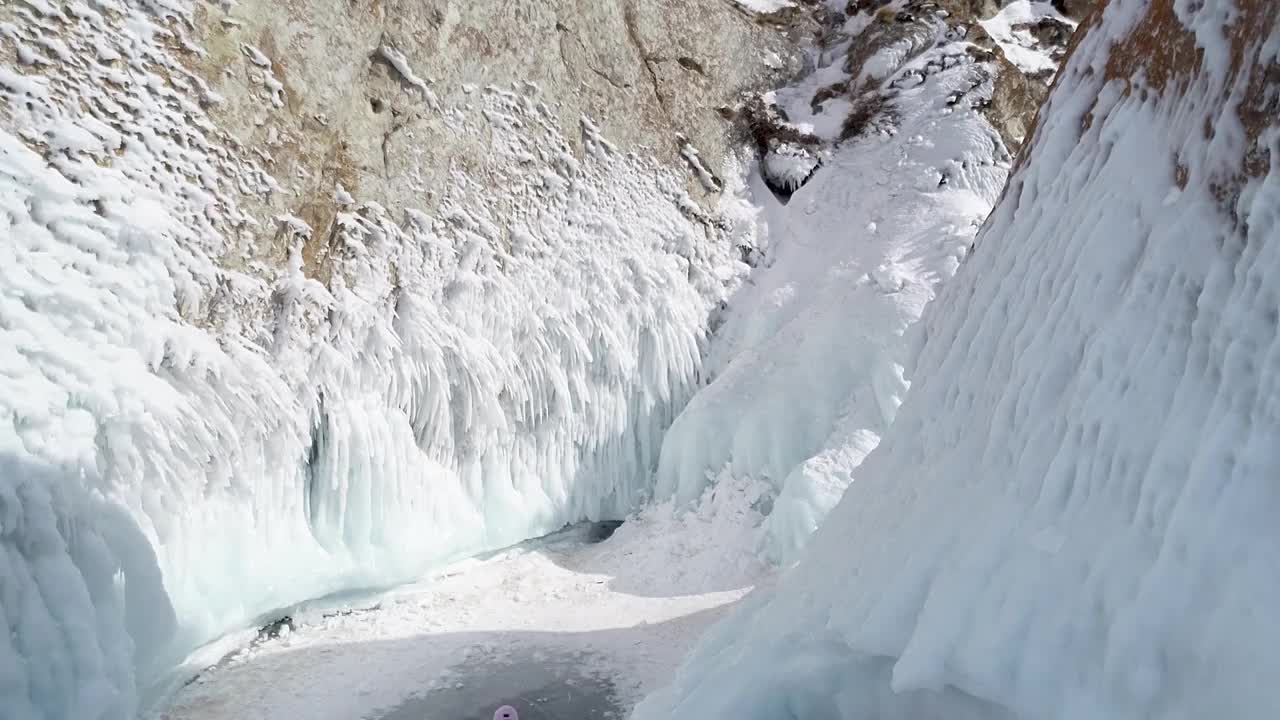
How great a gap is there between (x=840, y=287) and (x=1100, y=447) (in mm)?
8593

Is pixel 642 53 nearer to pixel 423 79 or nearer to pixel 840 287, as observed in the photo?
pixel 423 79

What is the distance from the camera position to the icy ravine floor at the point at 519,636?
659 cm

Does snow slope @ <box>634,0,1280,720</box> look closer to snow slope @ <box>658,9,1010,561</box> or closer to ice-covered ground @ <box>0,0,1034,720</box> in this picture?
ice-covered ground @ <box>0,0,1034,720</box>

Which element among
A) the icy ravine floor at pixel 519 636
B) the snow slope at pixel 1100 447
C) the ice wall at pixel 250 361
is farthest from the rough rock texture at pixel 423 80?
the snow slope at pixel 1100 447

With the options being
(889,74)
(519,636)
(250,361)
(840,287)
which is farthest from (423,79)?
(889,74)

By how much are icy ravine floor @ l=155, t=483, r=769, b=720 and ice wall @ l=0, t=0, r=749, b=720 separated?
414mm

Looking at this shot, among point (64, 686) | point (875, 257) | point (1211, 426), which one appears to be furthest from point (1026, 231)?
point (875, 257)

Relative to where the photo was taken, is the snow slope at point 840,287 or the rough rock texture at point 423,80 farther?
the snow slope at point 840,287

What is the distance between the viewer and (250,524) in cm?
716

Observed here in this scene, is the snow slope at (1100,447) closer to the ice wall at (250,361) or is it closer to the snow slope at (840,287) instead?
the ice wall at (250,361)

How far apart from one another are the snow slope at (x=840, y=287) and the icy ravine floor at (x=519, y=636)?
0.77 m

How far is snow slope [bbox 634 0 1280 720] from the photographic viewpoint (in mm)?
2229

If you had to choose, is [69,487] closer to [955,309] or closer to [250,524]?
[250,524]

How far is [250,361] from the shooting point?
7.37 meters
